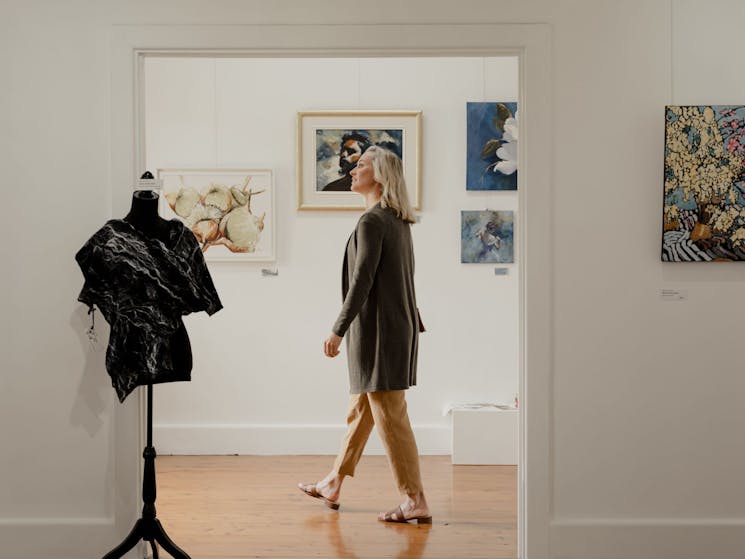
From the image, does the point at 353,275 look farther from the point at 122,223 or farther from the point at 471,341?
the point at 471,341

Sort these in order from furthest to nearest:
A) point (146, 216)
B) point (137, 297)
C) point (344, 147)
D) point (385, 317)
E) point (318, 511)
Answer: point (344, 147)
point (318, 511)
point (385, 317)
point (146, 216)
point (137, 297)

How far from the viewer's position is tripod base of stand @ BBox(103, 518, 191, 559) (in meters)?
2.88

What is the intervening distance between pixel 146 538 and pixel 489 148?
3176mm

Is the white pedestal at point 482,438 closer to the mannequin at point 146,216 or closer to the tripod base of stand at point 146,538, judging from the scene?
the tripod base of stand at point 146,538

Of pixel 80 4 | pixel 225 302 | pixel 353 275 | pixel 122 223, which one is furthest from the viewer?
pixel 225 302

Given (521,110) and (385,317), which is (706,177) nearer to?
(521,110)

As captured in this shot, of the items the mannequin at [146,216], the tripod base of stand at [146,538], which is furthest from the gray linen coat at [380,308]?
the tripod base of stand at [146,538]

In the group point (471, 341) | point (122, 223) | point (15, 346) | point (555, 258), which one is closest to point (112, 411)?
point (15, 346)

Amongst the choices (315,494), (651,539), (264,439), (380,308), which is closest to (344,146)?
(380,308)

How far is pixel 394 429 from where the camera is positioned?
11.6ft

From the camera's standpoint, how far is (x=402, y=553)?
318cm

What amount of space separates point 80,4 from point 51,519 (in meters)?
2.06

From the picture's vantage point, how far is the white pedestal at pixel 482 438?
466cm

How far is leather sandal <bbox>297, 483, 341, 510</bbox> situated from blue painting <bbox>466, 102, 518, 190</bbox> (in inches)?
84.7
